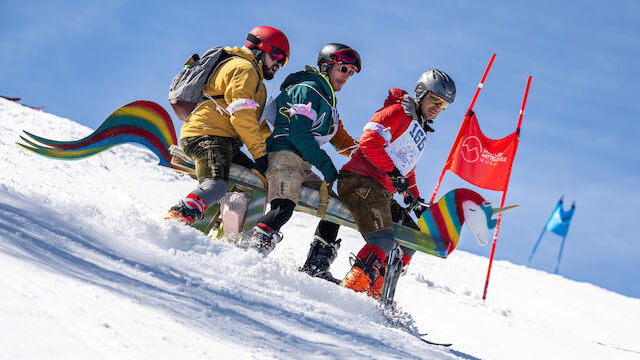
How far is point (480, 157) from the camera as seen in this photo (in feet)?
33.1

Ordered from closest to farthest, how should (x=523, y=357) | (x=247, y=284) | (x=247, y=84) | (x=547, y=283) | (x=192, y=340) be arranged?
1. (x=192, y=340)
2. (x=247, y=284)
3. (x=247, y=84)
4. (x=523, y=357)
5. (x=547, y=283)

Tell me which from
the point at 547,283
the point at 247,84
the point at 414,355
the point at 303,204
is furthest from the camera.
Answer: the point at 547,283

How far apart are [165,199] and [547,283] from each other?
6.88m

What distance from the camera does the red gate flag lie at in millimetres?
9922

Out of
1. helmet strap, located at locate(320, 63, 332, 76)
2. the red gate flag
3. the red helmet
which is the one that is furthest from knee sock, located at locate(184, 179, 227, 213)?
the red gate flag

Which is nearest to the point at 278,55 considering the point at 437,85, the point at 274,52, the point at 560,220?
the point at 274,52

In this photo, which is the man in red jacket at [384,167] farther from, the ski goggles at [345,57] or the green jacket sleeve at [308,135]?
the ski goggles at [345,57]

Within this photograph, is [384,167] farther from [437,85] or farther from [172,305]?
[172,305]

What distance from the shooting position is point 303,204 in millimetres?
4695

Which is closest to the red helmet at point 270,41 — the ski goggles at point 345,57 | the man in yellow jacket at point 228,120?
the man in yellow jacket at point 228,120

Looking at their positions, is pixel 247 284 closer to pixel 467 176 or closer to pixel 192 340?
pixel 192 340

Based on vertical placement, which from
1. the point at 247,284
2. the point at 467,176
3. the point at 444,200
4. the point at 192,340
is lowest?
the point at 192,340

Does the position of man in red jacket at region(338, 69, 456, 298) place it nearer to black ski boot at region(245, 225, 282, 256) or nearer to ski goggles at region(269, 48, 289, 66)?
black ski boot at region(245, 225, 282, 256)

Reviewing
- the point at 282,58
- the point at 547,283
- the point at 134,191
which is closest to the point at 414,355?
the point at 282,58
